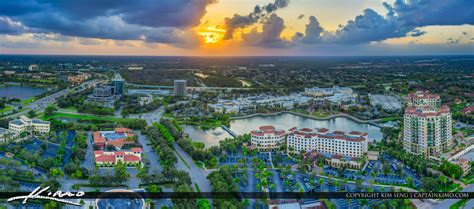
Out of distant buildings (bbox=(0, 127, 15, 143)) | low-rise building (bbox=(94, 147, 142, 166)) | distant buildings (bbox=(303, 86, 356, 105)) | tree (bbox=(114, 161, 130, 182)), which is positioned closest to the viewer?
tree (bbox=(114, 161, 130, 182))

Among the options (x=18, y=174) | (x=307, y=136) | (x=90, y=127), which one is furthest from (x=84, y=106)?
(x=307, y=136)

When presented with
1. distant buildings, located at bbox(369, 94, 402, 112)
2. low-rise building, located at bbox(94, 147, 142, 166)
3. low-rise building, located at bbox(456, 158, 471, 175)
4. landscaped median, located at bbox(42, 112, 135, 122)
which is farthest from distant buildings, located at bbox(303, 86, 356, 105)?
low-rise building, located at bbox(94, 147, 142, 166)

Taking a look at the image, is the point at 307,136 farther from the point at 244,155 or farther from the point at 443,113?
the point at 443,113

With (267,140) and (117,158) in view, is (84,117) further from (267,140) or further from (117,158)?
(267,140)

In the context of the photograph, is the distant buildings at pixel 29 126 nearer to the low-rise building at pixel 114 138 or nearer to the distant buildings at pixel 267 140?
the low-rise building at pixel 114 138

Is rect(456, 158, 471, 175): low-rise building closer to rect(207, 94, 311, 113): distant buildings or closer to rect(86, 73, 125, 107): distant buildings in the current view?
rect(207, 94, 311, 113): distant buildings

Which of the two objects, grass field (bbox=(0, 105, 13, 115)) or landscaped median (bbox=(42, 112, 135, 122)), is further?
grass field (bbox=(0, 105, 13, 115))

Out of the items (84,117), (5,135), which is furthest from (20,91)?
(5,135)

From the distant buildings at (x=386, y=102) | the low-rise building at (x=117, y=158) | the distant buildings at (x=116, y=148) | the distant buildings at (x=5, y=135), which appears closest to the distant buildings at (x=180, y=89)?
the distant buildings at (x=386, y=102)
